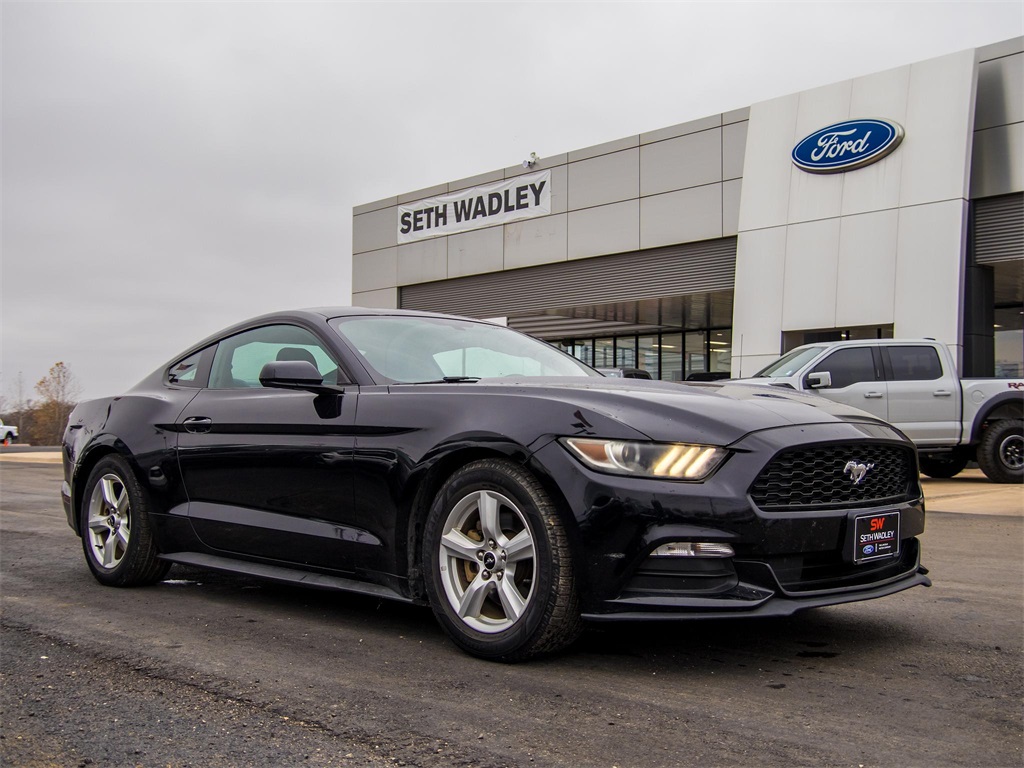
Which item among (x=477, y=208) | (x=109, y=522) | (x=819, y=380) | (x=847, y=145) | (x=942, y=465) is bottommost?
(x=942, y=465)

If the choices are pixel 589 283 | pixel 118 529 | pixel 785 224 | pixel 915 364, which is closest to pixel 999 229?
pixel 785 224

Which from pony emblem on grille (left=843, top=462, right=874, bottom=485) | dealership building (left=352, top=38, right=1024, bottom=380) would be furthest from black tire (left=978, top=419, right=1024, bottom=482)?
pony emblem on grille (left=843, top=462, right=874, bottom=485)

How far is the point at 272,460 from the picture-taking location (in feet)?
14.6

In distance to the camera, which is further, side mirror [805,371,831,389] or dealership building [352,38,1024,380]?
dealership building [352,38,1024,380]

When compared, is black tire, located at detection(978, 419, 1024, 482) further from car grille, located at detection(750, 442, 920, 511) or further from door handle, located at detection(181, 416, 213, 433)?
door handle, located at detection(181, 416, 213, 433)

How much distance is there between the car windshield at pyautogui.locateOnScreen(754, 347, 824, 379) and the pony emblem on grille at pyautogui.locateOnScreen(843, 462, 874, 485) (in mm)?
9405

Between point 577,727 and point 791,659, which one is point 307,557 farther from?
point 791,659

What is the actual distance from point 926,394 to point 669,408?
10661 mm

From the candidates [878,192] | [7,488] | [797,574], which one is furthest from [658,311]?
[797,574]

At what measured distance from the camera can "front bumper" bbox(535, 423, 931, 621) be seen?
3266mm

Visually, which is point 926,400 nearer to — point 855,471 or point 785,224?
point 785,224

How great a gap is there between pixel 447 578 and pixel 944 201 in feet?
54.6

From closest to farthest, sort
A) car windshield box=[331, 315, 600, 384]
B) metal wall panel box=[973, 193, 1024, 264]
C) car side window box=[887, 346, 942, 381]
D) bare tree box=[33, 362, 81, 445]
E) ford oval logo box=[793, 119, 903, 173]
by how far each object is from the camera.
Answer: car windshield box=[331, 315, 600, 384] < car side window box=[887, 346, 942, 381] < metal wall panel box=[973, 193, 1024, 264] < ford oval logo box=[793, 119, 903, 173] < bare tree box=[33, 362, 81, 445]

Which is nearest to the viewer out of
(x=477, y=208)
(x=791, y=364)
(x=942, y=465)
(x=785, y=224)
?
(x=791, y=364)
